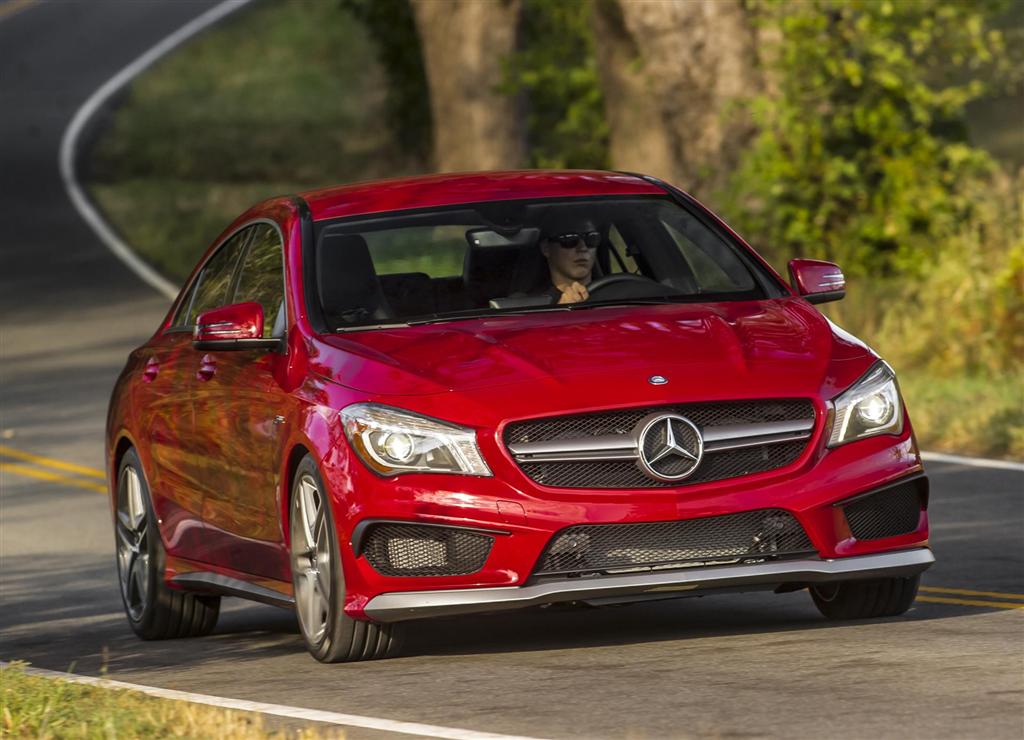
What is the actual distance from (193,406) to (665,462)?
260cm

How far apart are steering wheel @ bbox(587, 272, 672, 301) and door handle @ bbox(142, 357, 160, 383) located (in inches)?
83.2

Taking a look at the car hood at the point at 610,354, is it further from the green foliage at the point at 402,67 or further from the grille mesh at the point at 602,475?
the green foliage at the point at 402,67

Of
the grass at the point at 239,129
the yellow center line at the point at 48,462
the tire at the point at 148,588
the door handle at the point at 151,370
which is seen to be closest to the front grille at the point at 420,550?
the tire at the point at 148,588

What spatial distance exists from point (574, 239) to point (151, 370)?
2.11 meters

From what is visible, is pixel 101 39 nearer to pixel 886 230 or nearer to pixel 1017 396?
pixel 886 230

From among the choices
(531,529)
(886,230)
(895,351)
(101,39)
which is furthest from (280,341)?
(101,39)

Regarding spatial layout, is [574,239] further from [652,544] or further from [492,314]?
[652,544]

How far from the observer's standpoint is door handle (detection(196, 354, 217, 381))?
1014 centimetres

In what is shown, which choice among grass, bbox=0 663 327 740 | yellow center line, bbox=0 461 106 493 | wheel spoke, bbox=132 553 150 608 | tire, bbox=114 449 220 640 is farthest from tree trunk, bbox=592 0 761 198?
grass, bbox=0 663 327 740

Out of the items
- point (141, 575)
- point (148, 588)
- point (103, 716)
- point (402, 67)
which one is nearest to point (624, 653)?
point (103, 716)

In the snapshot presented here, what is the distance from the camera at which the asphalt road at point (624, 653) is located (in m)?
7.34

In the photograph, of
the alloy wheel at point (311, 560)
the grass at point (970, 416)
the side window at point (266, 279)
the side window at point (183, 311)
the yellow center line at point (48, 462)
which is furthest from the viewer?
the yellow center line at point (48, 462)

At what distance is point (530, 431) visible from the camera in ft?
27.5

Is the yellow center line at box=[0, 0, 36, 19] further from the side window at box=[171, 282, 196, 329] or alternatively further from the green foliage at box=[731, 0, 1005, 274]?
the side window at box=[171, 282, 196, 329]
